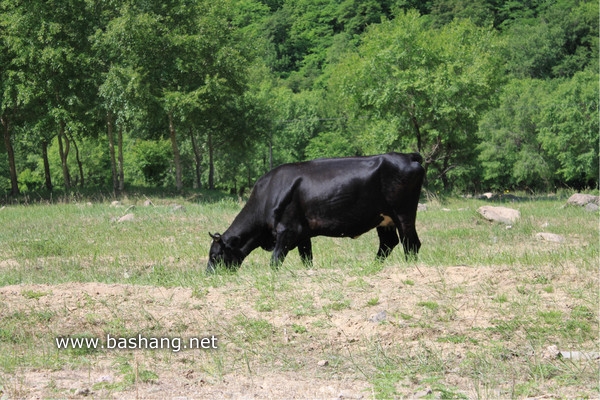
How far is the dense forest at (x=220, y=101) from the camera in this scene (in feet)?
122

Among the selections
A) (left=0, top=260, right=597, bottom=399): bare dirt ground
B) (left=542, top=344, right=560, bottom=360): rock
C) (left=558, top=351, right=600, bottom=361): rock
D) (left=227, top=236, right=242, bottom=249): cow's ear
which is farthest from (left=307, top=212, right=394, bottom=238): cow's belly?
(left=558, top=351, right=600, bottom=361): rock

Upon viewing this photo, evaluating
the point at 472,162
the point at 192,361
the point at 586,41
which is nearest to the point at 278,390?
the point at 192,361

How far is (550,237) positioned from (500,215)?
16.1 ft

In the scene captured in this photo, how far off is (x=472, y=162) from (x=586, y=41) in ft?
143

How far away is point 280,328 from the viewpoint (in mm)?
8578

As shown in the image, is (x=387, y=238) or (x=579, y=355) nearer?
(x=579, y=355)

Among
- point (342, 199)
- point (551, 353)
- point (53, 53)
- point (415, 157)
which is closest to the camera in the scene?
point (551, 353)

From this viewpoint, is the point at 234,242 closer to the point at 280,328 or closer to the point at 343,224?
the point at 343,224

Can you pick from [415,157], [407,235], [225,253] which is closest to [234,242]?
[225,253]

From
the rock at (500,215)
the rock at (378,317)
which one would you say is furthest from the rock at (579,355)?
the rock at (500,215)

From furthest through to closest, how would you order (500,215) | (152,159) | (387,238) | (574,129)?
(152,159)
(574,129)
(500,215)
(387,238)

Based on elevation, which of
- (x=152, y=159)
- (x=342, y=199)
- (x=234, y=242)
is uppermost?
(x=342, y=199)

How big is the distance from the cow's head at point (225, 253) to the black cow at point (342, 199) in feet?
2.07

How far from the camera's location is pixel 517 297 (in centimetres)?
898
